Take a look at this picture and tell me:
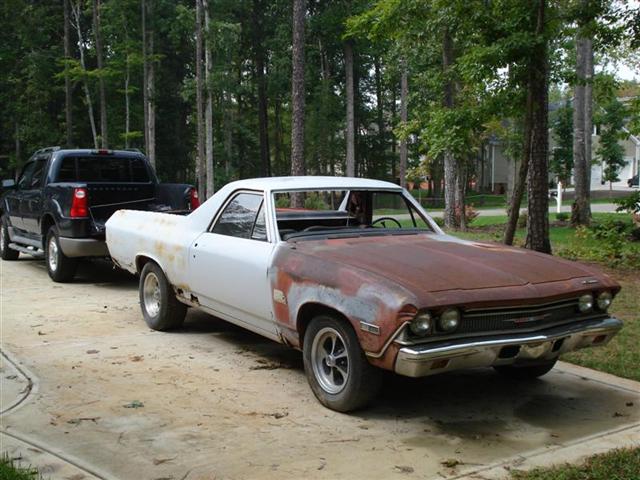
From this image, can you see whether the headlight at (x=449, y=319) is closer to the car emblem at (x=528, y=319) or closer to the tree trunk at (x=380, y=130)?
the car emblem at (x=528, y=319)

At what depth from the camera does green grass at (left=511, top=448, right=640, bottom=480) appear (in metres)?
3.58

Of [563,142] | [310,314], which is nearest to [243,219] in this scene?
[310,314]

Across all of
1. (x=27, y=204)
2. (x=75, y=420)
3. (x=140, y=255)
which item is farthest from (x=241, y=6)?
Result: (x=75, y=420)

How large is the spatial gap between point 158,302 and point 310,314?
2.77m

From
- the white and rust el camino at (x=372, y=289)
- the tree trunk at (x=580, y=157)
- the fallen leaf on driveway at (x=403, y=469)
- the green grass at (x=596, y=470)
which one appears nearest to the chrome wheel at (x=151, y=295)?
the white and rust el camino at (x=372, y=289)

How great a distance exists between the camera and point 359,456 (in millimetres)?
3930

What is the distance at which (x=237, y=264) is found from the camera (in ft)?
18.2

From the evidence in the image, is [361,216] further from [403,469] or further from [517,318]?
[403,469]

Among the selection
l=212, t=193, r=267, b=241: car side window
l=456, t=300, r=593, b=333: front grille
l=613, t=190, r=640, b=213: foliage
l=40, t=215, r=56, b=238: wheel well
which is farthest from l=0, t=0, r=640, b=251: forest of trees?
l=40, t=215, r=56, b=238: wheel well

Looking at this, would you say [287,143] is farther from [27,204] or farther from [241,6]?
[27,204]

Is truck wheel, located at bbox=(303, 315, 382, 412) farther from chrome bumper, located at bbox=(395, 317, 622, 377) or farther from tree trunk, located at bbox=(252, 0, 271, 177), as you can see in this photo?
tree trunk, located at bbox=(252, 0, 271, 177)

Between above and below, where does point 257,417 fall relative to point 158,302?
below

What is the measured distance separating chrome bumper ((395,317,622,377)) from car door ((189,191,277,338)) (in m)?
1.53

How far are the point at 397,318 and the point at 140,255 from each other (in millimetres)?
4063
